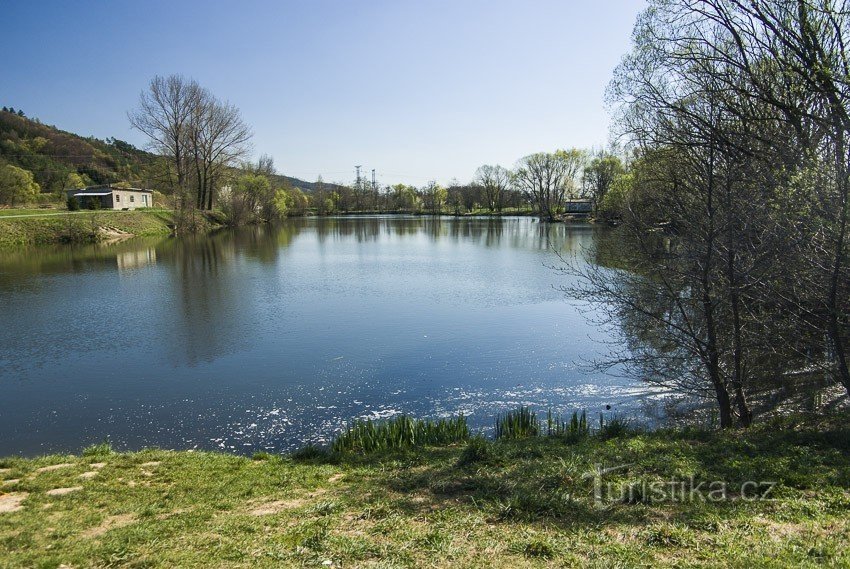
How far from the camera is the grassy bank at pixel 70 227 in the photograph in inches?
1448

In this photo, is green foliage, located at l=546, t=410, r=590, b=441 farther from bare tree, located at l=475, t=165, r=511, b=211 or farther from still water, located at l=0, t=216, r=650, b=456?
bare tree, located at l=475, t=165, r=511, b=211

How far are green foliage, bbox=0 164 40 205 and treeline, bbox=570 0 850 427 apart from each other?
5509 cm

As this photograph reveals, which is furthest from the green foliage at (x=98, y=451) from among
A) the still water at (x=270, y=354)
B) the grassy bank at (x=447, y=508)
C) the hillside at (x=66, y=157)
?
the hillside at (x=66, y=157)

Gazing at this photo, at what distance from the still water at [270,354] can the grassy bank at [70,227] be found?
1453 centimetres

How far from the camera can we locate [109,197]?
168 feet

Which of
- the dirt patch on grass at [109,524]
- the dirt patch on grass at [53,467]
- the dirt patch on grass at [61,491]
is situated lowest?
the dirt patch on grass at [53,467]

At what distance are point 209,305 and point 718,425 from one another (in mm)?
15196

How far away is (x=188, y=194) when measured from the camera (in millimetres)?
51281

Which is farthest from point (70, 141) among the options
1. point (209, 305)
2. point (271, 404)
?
point (271, 404)

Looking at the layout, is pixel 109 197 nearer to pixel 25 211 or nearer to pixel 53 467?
pixel 25 211

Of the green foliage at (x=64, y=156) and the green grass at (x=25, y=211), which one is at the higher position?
the green foliage at (x=64, y=156)

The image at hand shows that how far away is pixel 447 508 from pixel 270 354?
867 centimetres

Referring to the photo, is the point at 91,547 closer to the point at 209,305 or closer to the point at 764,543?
the point at 764,543

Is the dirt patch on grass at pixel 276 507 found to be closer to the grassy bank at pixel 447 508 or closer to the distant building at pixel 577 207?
the grassy bank at pixel 447 508
